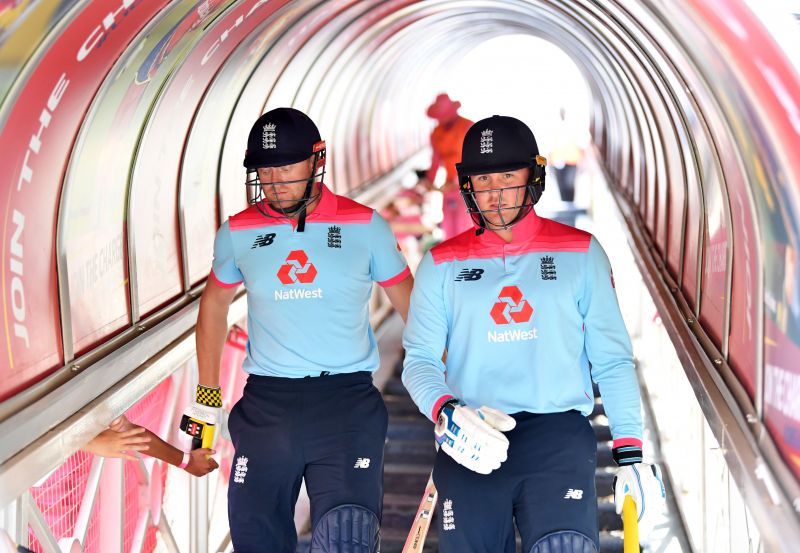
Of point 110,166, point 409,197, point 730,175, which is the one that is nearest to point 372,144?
point 409,197

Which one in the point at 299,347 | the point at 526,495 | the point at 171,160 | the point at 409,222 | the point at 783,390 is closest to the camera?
the point at 783,390

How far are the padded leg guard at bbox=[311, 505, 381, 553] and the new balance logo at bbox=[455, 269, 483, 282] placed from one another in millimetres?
857

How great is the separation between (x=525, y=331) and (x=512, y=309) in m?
0.08

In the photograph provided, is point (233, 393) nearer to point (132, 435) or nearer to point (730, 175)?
point (132, 435)

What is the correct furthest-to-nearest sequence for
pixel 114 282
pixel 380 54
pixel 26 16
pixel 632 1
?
pixel 380 54
pixel 114 282
pixel 632 1
pixel 26 16

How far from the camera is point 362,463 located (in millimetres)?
3961

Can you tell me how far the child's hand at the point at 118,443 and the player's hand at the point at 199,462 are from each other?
0.85ft

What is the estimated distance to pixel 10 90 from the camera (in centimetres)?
309

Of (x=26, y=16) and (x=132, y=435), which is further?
(x=132, y=435)

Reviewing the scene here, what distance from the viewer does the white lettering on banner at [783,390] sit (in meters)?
2.90

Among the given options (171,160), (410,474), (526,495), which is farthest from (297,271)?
(410,474)

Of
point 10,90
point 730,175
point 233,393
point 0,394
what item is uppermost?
point 10,90

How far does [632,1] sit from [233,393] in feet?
10.2

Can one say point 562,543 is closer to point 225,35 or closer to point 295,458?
point 295,458
